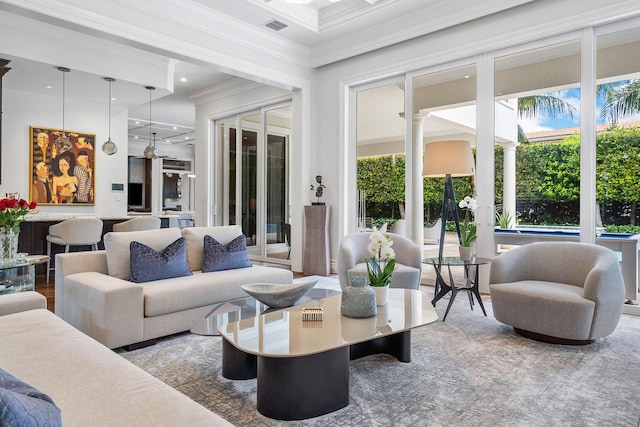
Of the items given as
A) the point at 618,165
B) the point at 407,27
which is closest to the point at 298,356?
the point at 618,165

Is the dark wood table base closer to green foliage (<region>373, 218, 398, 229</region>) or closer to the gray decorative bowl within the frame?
the gray decorative bowl

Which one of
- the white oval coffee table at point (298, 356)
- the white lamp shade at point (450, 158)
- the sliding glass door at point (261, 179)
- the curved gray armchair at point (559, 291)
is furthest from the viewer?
the sliding glass door at point (261, 179)

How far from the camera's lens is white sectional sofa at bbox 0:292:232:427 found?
3.86ft

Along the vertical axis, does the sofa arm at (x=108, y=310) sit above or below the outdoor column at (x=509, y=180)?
below

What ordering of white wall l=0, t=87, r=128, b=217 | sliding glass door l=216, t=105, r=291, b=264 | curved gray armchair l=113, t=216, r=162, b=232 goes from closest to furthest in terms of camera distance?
curved gray armchair l=113, t=216, r=162, b=232
white wall l=0, t=87, r=128, b=217
sliding glass door l=216, t=105, r=291, b=264

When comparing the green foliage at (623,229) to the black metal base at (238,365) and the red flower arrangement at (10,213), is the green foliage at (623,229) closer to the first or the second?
the black metal base at (238,365)

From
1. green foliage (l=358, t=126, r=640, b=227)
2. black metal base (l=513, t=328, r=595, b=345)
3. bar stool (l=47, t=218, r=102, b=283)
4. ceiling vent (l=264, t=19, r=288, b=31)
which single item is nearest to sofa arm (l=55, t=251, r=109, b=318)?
bar stool (l=47, t=218, r=102, b=283)

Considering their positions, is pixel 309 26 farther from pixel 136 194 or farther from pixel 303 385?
pixel 136 194

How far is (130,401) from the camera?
1.30 m

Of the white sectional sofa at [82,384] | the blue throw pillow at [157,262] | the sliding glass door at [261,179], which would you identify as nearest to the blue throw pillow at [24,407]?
the white sectional sofa at [82,384]

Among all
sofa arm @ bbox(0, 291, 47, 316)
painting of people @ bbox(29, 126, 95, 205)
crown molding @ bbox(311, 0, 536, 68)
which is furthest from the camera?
painting of people @ bbox(29, 126, 95, 205)

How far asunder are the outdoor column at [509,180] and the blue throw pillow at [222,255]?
2.94 m

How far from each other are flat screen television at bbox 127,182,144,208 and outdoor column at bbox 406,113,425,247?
440 inches

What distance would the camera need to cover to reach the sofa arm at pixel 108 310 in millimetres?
2771
